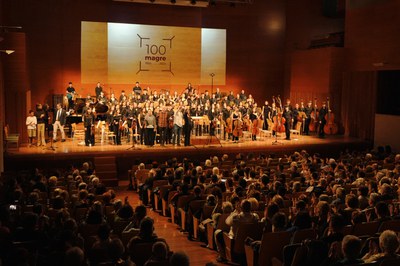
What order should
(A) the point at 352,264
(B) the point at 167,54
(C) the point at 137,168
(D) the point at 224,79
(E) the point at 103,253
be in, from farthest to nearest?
(D) the point at 224,79 < (B) the point at 167,54 < (C) the point at 137,168 < (E) the point at 103,253 < (A) the point at 352,264

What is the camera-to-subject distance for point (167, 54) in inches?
917

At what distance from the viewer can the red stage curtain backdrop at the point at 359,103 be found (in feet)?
63.6

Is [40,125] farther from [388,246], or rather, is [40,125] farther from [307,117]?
[388,246]

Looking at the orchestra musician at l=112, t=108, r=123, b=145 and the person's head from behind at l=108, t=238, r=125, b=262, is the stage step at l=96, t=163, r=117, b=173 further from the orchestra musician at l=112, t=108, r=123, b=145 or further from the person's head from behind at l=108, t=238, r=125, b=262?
the person's head from behind at l=108, t=238, r=125, b=262

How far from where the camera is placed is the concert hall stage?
14203mm

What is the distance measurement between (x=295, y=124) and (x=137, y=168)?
890 cm

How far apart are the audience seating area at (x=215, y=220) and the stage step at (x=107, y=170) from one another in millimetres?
2965

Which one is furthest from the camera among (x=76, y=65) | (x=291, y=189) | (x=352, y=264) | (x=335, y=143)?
(x=76, y=65)

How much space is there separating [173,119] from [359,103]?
28.1ft

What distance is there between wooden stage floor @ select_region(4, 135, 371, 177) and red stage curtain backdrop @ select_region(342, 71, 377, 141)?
1328 mm

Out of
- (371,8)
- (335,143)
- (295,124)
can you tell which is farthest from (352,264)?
(371,8)

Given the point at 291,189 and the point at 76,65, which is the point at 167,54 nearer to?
the point at 76,65

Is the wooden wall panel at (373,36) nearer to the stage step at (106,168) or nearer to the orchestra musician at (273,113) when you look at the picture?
the orchestra musician at (273,113)

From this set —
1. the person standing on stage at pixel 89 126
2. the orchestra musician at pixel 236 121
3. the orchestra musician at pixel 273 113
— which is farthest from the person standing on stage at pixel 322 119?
the person standing on stage at pixel 89 126
